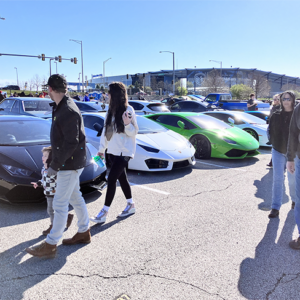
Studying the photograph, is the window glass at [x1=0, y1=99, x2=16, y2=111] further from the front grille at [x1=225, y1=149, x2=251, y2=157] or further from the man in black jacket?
the man in black jacket

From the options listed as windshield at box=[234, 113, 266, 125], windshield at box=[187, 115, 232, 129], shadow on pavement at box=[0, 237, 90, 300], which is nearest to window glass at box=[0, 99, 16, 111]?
windshield at box=[187, 115, 232, 129]

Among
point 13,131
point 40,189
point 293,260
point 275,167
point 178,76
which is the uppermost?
point 178,76

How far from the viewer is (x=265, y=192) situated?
5.11 meters

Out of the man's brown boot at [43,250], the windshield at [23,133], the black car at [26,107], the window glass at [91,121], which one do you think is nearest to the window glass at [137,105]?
the black car at [26,107]

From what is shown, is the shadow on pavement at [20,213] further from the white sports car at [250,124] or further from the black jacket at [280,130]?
the white sports car at [250,124]

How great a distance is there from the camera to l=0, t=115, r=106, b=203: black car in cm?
391

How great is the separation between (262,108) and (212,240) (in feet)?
60.3

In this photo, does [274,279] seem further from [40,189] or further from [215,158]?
[215,158]

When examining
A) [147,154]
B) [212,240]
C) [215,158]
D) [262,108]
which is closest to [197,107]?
[262,108]

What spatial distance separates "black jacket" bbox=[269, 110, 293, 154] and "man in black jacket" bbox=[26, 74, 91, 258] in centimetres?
264

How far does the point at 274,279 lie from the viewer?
2.59 m

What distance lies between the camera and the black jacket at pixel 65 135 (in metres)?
2.71

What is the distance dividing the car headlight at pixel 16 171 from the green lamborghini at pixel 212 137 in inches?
195

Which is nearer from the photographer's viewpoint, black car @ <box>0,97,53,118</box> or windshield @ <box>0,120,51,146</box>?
windshield @ <box>0,120,51,146</box>
